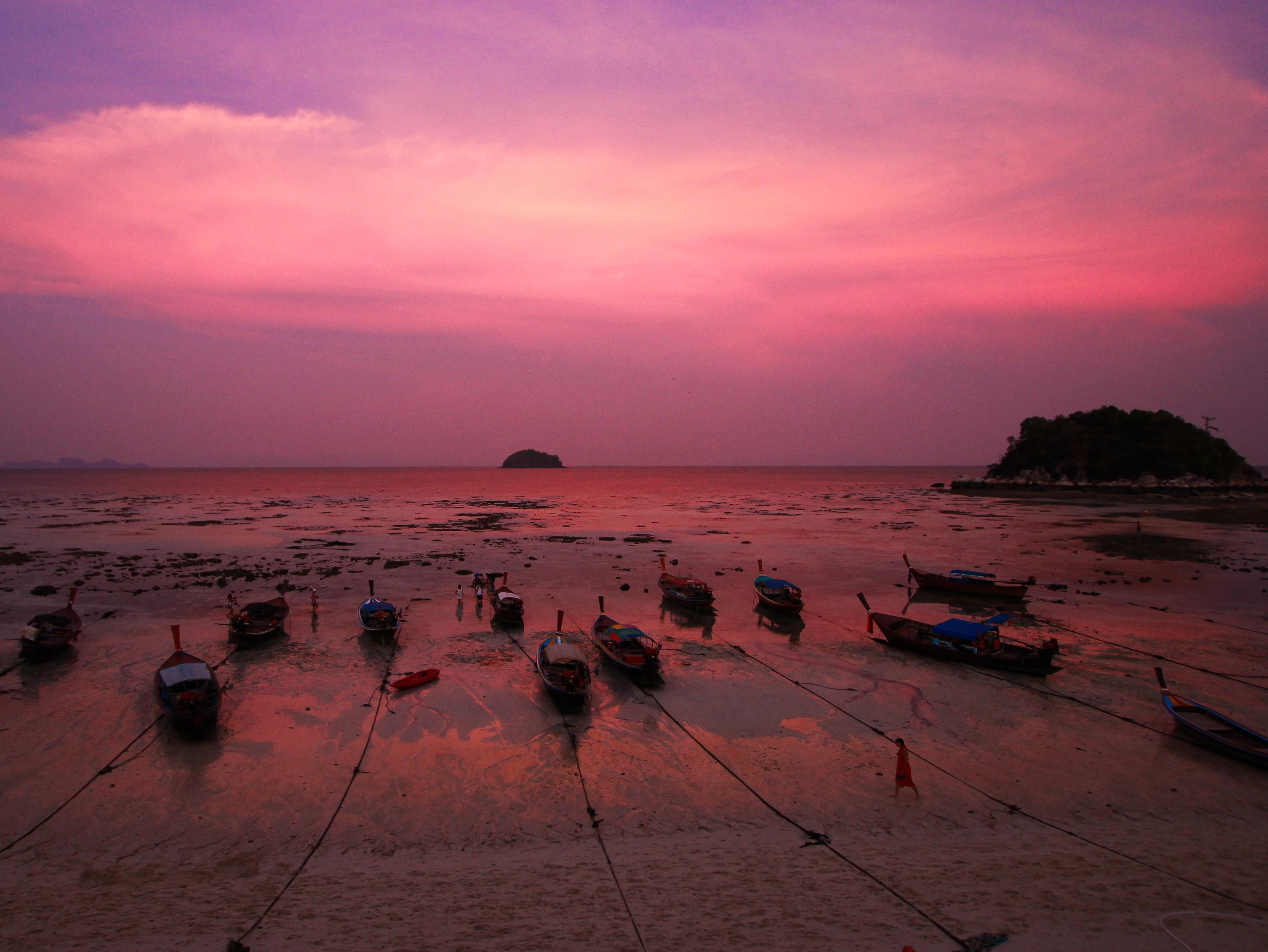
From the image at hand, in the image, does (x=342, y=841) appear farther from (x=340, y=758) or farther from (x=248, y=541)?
(x=248, y=541)

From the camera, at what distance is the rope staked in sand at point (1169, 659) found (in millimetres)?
24016

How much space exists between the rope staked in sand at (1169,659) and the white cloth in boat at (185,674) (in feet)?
117

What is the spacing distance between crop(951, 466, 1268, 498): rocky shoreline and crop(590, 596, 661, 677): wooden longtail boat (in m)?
138

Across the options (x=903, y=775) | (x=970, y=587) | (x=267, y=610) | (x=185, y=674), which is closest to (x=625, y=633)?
(x=903, y=775)

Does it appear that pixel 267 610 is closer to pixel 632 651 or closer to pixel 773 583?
pixel 632 651

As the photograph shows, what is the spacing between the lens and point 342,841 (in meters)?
14.1

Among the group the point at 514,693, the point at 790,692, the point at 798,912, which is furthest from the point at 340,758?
the point at 790,692

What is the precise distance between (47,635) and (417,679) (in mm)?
16133

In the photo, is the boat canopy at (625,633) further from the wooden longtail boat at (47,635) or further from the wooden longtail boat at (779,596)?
the wooden longtail boat at (47,635)

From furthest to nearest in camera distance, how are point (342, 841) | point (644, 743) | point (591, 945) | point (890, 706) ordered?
point (890, 706) < point (644, 743) < point (342, 841) < point (591, 945)

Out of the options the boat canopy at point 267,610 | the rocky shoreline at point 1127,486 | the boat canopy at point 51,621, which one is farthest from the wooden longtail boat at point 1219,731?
the rocky shoreline at point 1127,486

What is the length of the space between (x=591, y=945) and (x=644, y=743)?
8119mm

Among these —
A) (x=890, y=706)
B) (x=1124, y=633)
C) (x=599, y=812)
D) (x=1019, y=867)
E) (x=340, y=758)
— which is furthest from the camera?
(x=1124, y=633)

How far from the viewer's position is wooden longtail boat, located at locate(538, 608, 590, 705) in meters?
21.4
